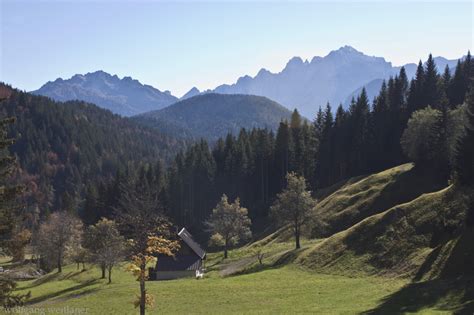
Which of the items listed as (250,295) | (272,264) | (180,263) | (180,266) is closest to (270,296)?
(250,295)

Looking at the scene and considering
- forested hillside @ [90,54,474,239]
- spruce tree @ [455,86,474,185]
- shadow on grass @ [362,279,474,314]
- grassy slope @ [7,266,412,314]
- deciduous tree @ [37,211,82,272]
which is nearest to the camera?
shadow on grass @ [362,279,474,314]

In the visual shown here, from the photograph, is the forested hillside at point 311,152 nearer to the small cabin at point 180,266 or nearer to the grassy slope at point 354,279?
the small cabin at point 180,266

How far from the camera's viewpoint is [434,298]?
34.4 meters

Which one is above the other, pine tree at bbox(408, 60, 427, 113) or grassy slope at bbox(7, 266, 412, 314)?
pine tree at bbox(408, 60, 427, 113)

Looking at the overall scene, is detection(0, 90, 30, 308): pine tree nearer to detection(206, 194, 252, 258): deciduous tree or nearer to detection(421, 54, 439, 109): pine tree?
detection(206, 194, 252, 258): deciduous tree

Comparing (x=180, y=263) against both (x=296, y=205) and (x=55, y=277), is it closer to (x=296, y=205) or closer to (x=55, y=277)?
(x=296, y=205)

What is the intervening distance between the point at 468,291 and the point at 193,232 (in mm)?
94971

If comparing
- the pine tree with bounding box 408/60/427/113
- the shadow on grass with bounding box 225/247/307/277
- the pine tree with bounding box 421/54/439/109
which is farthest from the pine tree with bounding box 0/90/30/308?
the pine tree with bounding box 421/54/439/109

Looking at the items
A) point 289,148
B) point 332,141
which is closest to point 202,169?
point 289,148

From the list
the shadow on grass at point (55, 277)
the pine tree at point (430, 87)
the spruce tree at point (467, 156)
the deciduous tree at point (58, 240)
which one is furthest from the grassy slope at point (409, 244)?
the pine tree at point (430, 87)

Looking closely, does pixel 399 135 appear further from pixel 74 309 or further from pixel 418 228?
pixel 74 309

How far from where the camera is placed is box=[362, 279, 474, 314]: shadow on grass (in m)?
31.8

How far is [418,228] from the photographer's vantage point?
5244 cm

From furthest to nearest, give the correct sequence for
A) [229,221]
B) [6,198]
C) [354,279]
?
[229,221]
[354,279]
[6,198]
